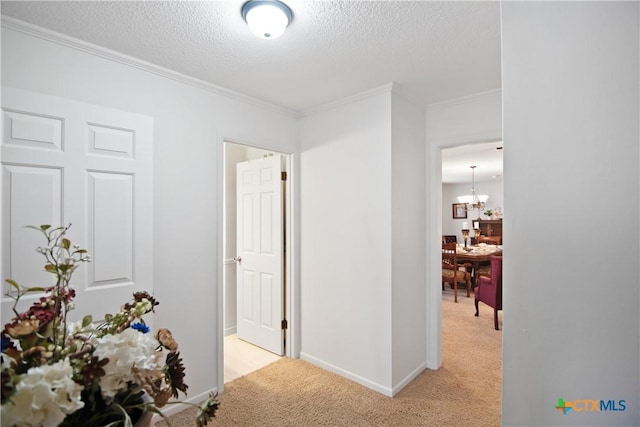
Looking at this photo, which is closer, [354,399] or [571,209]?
[571,209]

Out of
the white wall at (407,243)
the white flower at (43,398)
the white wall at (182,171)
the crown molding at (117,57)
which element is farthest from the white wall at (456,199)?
the white flower at (43,398)

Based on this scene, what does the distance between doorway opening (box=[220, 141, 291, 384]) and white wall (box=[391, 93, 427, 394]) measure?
3.61 ft

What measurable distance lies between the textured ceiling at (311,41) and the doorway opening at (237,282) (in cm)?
79

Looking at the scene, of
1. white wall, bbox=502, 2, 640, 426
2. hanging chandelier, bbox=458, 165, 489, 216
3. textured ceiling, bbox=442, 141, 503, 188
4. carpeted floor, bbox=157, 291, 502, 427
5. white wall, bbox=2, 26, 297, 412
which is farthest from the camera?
hanging chandelier, bbox=458, 165, 489, 216

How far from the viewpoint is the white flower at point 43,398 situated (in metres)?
0.42

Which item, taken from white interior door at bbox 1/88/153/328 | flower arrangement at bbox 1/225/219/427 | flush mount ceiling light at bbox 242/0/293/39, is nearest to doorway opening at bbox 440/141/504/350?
flush mount ceiling light at bbox 242/0/293/39

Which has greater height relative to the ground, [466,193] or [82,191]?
[466,193]

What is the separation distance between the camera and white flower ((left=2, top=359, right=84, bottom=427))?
42 cm

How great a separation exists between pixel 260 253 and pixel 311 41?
86.7 inches

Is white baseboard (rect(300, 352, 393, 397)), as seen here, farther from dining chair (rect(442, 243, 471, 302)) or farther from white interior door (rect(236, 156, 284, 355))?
dining chair (rect(442, 243, 471, 302))

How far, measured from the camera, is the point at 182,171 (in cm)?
232

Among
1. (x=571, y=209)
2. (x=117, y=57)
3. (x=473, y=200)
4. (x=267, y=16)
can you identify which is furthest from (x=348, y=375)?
(x=473, y=200)

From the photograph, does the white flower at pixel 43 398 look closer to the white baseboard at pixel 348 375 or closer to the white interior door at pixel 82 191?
the white interior door at pixel 82 191

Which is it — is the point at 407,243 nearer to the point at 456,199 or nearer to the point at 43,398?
the point at 43,398
